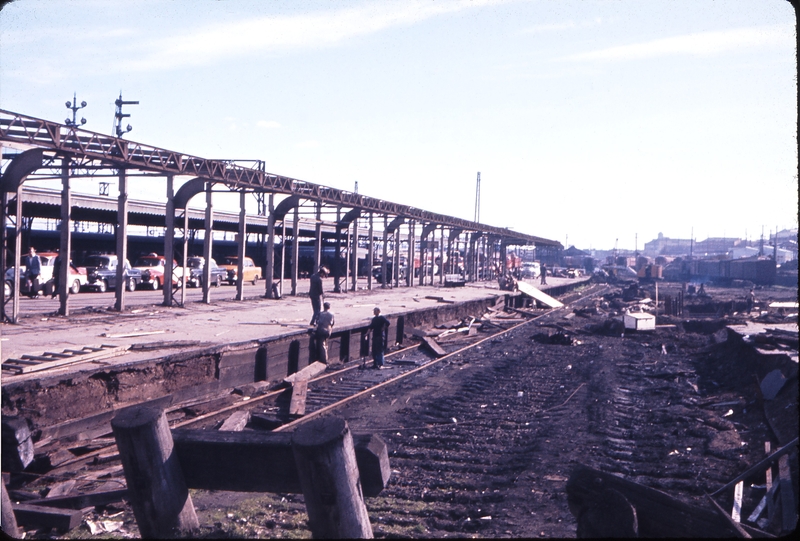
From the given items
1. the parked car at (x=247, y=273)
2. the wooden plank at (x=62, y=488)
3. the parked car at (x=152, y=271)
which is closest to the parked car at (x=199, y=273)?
the parked car at (x=247, y=273)

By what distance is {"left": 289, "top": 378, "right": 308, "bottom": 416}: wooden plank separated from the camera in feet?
33.8

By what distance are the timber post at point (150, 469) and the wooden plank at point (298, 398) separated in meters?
6.60

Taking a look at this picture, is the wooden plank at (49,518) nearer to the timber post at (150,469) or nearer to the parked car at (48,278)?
the timber post at (150,469)

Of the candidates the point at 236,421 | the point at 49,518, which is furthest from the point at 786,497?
the point at 236,421

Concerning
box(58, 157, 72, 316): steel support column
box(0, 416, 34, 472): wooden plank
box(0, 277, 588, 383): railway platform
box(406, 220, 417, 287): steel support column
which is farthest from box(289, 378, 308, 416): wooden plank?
box(406, 220, 417, 287): steel support column

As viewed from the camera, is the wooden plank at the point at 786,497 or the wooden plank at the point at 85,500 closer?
the wooden plank at the point at 786,497

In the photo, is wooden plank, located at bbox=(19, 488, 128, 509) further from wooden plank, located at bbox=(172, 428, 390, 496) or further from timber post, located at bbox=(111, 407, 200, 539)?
wooden plank, located at bbox=(172, 428, 390, 496)

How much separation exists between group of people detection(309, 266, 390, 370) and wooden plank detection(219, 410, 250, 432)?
460 centimetres

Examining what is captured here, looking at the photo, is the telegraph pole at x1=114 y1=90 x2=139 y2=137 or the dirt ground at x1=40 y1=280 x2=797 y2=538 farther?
the telegraph pole at x1=114 y1=90 x2=139 y2=137

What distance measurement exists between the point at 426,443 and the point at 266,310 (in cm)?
1253

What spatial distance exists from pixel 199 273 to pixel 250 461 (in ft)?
108

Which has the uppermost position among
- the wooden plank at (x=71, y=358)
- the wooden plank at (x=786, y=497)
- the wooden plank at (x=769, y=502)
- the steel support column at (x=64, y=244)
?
the steel support column at (x=64, y=244)

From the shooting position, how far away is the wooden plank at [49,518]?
5484 mm

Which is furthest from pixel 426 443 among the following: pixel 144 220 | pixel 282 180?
pixel 144 220
